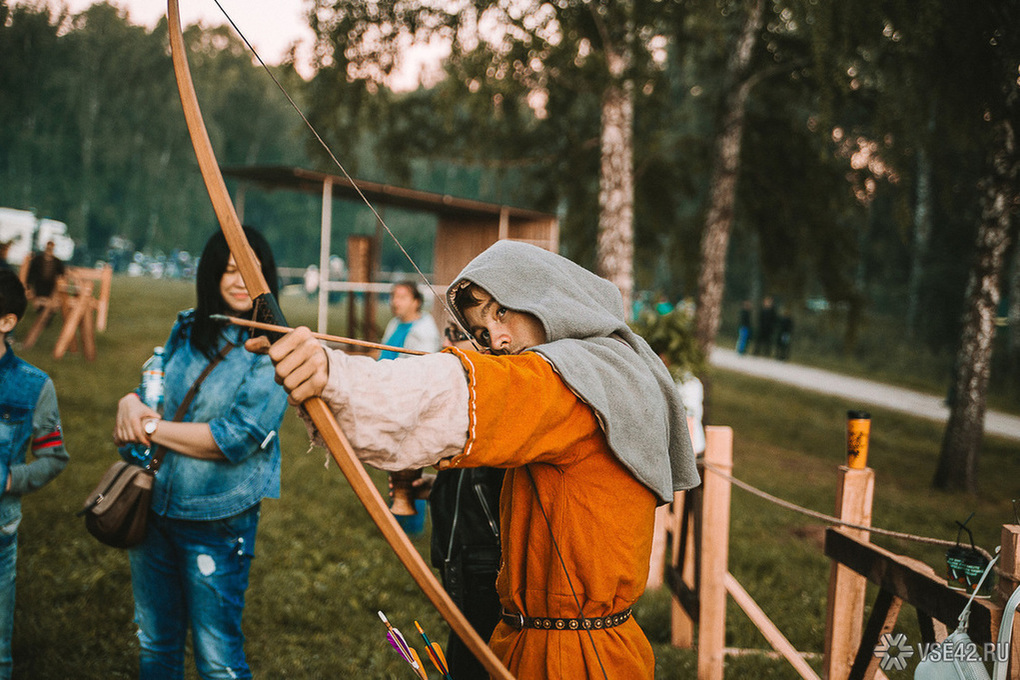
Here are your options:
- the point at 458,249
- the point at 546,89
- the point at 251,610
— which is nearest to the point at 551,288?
the point at 251,610

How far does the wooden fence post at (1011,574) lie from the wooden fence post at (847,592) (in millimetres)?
719

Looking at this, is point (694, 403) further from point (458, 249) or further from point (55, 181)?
point (55, 181)

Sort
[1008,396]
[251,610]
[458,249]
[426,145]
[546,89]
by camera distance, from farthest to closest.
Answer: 1. [1008,396]
2. [458,249]
3. [426,145]
4. [546,89]
5. [251,610]

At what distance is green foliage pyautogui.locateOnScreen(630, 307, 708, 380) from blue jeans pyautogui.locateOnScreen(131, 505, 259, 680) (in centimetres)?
359

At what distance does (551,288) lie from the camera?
142 centimetres

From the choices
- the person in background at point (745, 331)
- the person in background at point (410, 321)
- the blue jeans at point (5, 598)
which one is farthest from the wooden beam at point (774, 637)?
the person in background at point (745, 331)

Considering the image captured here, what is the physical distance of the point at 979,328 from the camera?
8016mm

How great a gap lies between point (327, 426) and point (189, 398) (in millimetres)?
1405

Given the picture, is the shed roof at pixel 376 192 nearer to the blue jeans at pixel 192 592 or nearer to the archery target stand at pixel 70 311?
the archery target stand at pixel 70 311

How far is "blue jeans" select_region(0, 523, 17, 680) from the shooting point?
223 cm

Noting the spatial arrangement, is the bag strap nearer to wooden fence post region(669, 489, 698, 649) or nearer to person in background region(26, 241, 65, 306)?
wooden fence post region(669, 489, 698, 649)

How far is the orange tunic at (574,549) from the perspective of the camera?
1.35 meters

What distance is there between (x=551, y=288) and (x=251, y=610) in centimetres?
351

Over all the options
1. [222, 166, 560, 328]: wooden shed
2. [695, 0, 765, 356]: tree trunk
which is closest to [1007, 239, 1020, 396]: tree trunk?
[695, 0, 765, 356]: tree trunk
